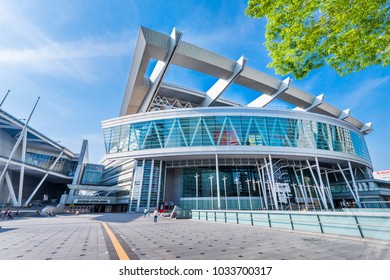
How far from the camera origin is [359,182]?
40469mm

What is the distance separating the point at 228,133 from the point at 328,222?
2437 cm

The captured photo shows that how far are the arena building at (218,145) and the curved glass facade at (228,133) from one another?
189 millimetres

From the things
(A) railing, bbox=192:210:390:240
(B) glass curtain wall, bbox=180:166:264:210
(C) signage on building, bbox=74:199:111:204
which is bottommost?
(A) railing, bbox=192:210:390:240

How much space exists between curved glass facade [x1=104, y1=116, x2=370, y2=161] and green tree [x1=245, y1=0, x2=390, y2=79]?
24561mm

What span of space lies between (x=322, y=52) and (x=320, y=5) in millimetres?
1518

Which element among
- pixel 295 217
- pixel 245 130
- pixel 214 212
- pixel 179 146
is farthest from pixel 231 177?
pixel 295 217

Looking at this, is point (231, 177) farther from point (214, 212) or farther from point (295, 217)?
point (295, 217)

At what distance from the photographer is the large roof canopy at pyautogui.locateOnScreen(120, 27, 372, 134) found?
92.7 ft

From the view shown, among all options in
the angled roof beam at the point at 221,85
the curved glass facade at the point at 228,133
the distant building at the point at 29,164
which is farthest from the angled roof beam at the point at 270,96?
the distant building at the point at 29,164

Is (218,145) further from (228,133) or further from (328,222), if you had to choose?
(328,222)

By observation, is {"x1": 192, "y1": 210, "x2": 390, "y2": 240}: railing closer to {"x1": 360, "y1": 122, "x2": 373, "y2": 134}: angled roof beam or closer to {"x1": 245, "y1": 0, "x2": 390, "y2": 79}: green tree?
{"x1": 245, "y1": 0, "x2": 390, "y2": 79}: green tree

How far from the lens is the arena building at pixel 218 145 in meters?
30.6

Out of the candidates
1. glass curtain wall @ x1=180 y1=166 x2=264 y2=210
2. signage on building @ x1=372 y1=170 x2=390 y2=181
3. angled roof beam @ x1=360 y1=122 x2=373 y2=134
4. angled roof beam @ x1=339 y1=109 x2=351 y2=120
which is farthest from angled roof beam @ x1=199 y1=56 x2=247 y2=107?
signage on building @ x1=372 y1=170 x2=390 y2=181
